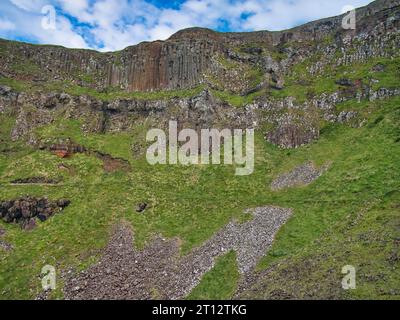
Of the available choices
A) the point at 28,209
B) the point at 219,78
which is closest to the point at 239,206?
the point at 28,209

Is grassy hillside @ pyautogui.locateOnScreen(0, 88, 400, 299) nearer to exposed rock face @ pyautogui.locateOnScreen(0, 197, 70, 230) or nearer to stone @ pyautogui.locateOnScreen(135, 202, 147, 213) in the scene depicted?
stone @ pyautogui.locateOnScreen(135, 202, 147, 213)

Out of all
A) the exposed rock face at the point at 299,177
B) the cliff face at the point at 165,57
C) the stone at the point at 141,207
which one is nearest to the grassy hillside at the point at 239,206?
the stone at the point at 141,207

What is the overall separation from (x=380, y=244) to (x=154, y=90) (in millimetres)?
68014

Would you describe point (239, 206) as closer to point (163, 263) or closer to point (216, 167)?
point (216, 167)

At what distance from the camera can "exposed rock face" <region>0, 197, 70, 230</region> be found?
202 feet

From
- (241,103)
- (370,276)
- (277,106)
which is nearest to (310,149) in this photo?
(277,106)

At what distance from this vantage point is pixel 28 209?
205 ft

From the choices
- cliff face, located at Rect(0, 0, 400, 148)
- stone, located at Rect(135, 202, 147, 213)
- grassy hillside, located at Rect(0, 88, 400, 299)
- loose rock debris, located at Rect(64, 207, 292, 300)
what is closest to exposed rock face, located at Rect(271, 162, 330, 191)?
grassy hillside, located at Rect(0, 88, 400, 299)

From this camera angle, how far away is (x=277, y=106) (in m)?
83.2

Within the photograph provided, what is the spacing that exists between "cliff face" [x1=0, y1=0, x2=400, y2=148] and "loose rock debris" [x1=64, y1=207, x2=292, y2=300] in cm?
2787

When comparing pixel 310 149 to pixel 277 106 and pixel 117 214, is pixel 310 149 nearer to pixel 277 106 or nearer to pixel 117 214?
pixel 277 106

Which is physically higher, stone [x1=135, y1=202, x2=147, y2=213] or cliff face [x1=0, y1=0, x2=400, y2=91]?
cliff face [x1=0, y1=0, x2=400, y2=91]

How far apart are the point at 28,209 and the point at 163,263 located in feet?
82.0

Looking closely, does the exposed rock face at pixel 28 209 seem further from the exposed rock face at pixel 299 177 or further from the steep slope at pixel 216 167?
the exposed rock face at pixel 299 177
